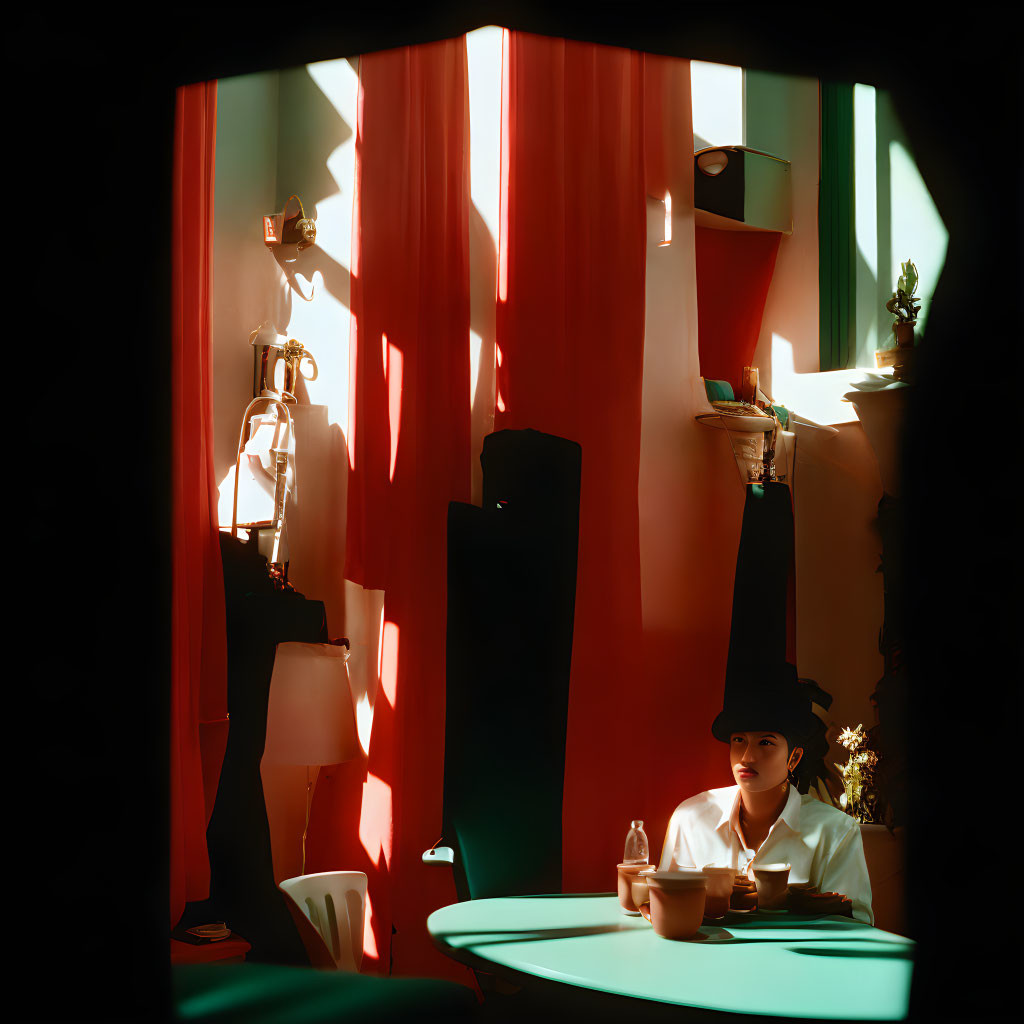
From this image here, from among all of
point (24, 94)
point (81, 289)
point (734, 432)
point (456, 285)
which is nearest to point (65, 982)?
point (81, 289)

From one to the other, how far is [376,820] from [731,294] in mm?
2298

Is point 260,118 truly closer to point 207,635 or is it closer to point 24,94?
point 207,635

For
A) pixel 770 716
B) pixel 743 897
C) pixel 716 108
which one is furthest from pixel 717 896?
pixel 716 108

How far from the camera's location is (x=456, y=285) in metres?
3.35

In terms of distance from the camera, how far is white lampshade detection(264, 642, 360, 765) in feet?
10.1

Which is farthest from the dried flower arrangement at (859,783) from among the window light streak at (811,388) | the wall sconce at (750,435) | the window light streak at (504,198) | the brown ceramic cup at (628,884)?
the window light streak at (504,198)

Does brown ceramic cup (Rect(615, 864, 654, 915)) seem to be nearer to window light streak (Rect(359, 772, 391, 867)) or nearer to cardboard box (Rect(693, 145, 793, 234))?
window light streak (Rect(359, 772, 391, 867))

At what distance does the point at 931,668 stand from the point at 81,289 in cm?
80

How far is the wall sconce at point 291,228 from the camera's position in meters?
3.66

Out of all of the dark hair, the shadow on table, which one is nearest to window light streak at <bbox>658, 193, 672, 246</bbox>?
the dark hair

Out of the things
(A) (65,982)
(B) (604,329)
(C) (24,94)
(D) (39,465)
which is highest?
(B) (604,329)

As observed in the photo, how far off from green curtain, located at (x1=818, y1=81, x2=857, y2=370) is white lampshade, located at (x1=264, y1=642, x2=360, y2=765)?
211cm

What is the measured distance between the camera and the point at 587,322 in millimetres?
3342

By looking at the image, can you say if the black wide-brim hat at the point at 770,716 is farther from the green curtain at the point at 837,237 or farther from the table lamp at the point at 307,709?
the green curtain at the point at 837,237
